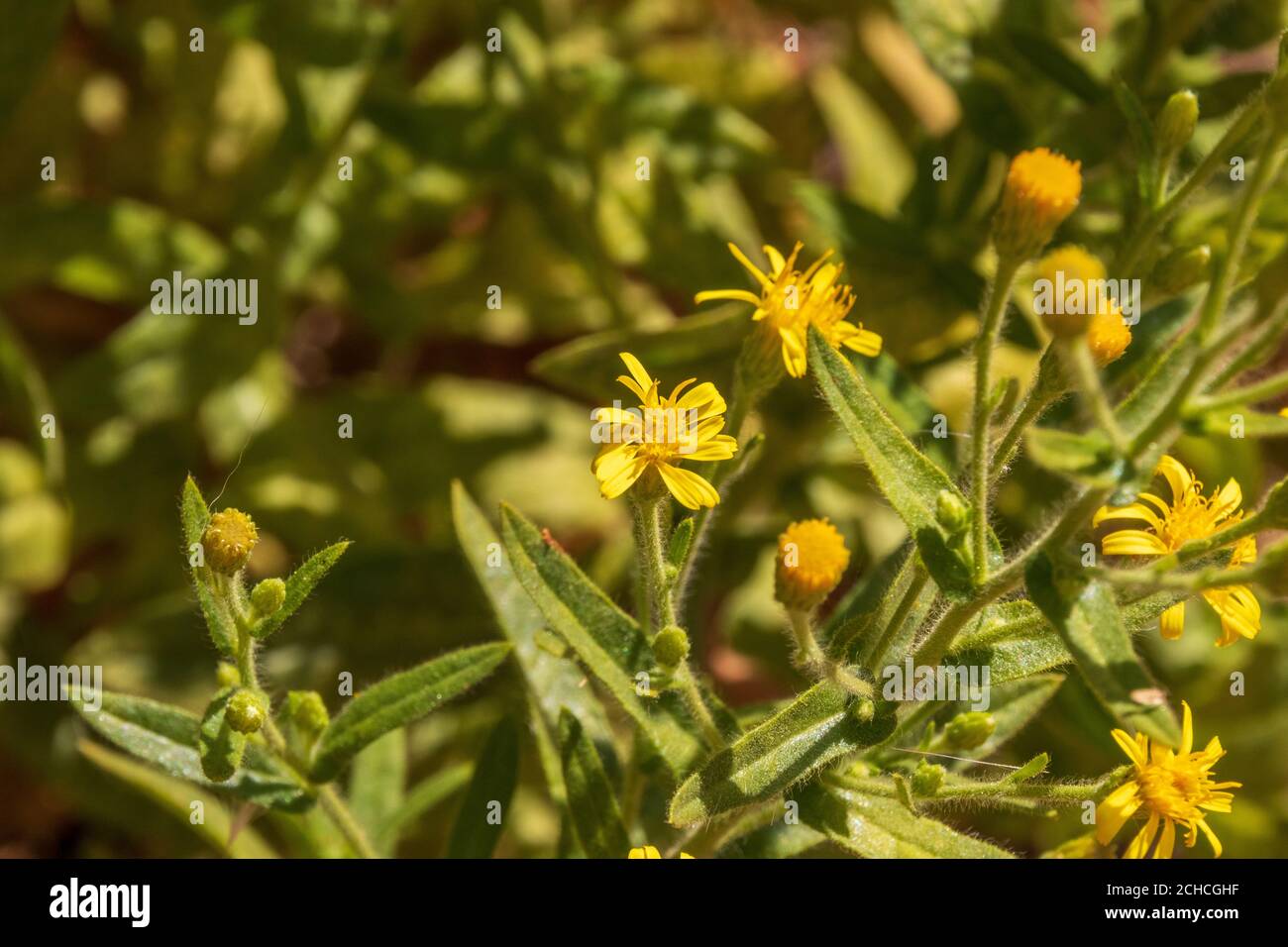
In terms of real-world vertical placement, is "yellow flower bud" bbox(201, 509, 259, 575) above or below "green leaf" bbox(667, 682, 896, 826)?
above

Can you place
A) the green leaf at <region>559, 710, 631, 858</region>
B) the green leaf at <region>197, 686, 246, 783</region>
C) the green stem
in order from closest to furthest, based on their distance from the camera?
1. the green stem
2. the green leaf at <region>197, 686, 246, 783</region>
3. the green leaf at <region>559, 710, 631, 858</region>

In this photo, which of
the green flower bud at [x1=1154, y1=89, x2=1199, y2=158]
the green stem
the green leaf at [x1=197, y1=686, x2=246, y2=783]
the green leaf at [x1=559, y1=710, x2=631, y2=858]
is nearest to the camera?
the green stem

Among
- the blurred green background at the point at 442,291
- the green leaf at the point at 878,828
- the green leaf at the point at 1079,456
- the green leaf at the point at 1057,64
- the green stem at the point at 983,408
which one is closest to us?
the green leaf at the point at 1079,456

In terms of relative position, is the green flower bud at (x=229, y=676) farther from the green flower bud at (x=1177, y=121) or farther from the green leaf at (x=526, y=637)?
the green flower bud at (x=1177, y=121)

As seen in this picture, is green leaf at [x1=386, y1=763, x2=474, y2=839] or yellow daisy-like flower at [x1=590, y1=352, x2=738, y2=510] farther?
green leaf at [x1=386, y1=763, x2=474, y2=839]

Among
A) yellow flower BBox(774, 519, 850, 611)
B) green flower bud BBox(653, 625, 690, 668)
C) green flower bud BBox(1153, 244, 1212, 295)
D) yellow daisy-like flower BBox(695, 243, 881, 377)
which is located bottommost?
green flower bud BBox(653, 625, 690, 668)

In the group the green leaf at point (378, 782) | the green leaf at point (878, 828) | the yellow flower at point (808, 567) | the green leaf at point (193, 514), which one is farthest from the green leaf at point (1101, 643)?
the green leaf at point (378, 782)

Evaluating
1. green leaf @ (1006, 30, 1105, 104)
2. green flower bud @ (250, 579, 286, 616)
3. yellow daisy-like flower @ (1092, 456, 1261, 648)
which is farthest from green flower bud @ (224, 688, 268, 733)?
green leaf @ (1006, 30, 1105, 104)

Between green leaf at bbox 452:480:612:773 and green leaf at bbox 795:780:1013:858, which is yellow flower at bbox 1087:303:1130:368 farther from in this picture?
green leaf at bbox 452:480:612:773
